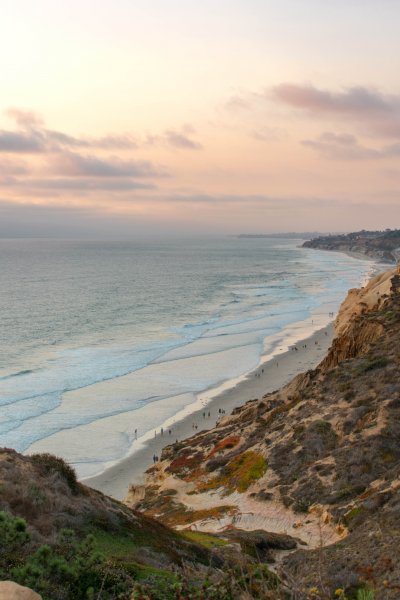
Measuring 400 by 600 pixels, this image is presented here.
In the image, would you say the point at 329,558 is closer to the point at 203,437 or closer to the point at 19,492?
the point at 19,492

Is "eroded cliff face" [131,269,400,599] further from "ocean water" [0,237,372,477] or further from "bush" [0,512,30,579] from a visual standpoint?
"ocean water" [0,237,372,477]

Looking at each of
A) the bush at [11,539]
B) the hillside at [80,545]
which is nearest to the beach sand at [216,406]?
the hillside at [80,545]

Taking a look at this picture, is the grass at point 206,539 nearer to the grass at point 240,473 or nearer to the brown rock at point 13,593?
the grass at point 240,473

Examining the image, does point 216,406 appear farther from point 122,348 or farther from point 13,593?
point 13,593

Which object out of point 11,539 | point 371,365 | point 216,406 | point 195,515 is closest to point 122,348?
point 216,406

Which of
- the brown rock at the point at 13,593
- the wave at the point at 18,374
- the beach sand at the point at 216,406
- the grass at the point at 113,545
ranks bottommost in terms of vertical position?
the beach sand at the point at 216,406

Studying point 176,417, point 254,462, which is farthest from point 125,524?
point 176,417
